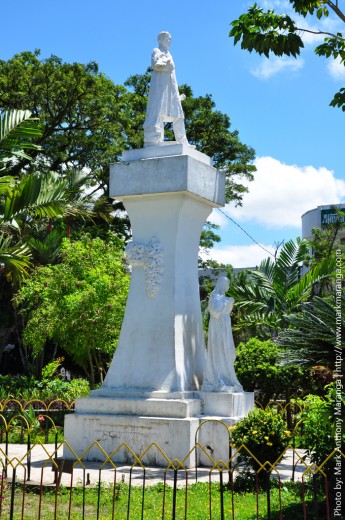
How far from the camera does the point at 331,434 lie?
6.79 metres

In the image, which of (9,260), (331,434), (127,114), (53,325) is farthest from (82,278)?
(331,434)

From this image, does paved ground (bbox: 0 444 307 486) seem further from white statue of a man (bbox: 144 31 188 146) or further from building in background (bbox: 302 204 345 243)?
building in background (bbox: 302 204 345 243)

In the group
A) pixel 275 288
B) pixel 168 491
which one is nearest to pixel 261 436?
pixel 168 491

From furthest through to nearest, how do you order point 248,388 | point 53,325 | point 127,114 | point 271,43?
point 127,114
point 53,325
point 248,388
point 271,43

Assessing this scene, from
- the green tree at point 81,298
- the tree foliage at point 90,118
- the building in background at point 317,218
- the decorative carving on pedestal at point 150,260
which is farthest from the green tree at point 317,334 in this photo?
the building in background at point 317,218

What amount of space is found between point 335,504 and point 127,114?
1920cm

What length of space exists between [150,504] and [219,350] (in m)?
3.46

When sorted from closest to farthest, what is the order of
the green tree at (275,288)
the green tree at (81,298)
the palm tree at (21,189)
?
the palm tree at (21,189), the green tree at (81,298), the green tree at (275,288)

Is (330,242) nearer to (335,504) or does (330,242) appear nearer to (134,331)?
(134,331)

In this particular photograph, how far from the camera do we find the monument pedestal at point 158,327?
1015 centimetres

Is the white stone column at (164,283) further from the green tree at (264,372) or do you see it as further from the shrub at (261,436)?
the green tree at (264,372)

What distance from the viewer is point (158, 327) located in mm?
10680

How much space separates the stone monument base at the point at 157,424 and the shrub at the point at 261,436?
127 cm

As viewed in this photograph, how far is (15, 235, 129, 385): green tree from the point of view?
1565 centimetres
